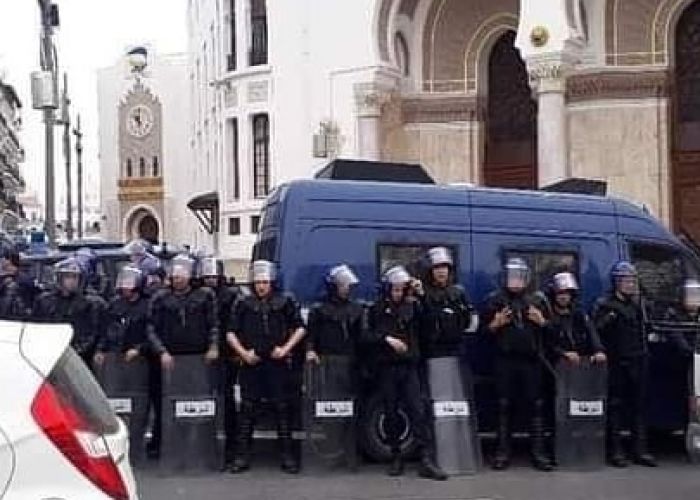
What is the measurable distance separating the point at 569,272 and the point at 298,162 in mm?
19568

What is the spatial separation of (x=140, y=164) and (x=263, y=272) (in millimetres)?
63033

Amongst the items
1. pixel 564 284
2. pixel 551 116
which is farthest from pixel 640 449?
Answer: pixel 551 116

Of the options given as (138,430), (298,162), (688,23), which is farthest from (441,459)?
(298,162)

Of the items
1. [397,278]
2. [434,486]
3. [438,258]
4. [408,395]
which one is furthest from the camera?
[438,258]

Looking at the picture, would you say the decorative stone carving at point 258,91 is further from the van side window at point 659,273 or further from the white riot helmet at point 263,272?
the white riot helmet at point 263,272

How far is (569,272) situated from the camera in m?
12.9

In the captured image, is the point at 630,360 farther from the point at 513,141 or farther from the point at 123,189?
the point at 123,189

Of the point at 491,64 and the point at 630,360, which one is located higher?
the point at 491,64

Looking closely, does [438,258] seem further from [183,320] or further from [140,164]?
[140,164]

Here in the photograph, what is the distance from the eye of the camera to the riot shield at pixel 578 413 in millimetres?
12086

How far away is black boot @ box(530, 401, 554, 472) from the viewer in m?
12.1

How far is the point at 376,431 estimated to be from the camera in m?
12.1

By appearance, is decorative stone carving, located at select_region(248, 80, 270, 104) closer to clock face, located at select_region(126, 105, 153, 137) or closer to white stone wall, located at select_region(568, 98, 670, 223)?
white stone wall, located at select_region(568, 98, 670, 223)

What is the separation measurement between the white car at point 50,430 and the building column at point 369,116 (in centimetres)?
2443
